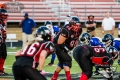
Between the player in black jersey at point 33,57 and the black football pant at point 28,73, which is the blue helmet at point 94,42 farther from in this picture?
the black football pant at point 28,73

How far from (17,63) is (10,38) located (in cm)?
1341

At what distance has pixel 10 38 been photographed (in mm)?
19734

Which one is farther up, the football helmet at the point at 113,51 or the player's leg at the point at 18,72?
the player's leg at the point at 18,72

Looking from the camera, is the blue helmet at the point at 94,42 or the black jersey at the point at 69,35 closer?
the blue helmet at the point at 94,42

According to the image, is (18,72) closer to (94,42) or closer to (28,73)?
(28,73)

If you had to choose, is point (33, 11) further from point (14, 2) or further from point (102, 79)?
point (102, 79)

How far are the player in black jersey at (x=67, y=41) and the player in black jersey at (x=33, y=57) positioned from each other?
241cm

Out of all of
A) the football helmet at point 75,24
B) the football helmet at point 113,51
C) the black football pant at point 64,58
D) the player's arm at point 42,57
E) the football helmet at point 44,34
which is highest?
the football helmet at point 44,34

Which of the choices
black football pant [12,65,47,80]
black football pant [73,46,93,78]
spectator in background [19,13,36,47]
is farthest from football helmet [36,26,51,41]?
spectator in background [19,13,36,47]

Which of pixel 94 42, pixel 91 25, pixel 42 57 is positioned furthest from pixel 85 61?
pixel 91 25

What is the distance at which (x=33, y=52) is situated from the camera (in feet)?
21.4

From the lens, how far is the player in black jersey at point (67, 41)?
9.20 meters

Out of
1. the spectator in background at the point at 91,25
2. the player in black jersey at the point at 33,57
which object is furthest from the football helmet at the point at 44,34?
the spectator in background at the point at 91,25

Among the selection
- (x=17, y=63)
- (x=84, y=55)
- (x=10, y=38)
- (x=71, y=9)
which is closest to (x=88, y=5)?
(x=71, y=9)
